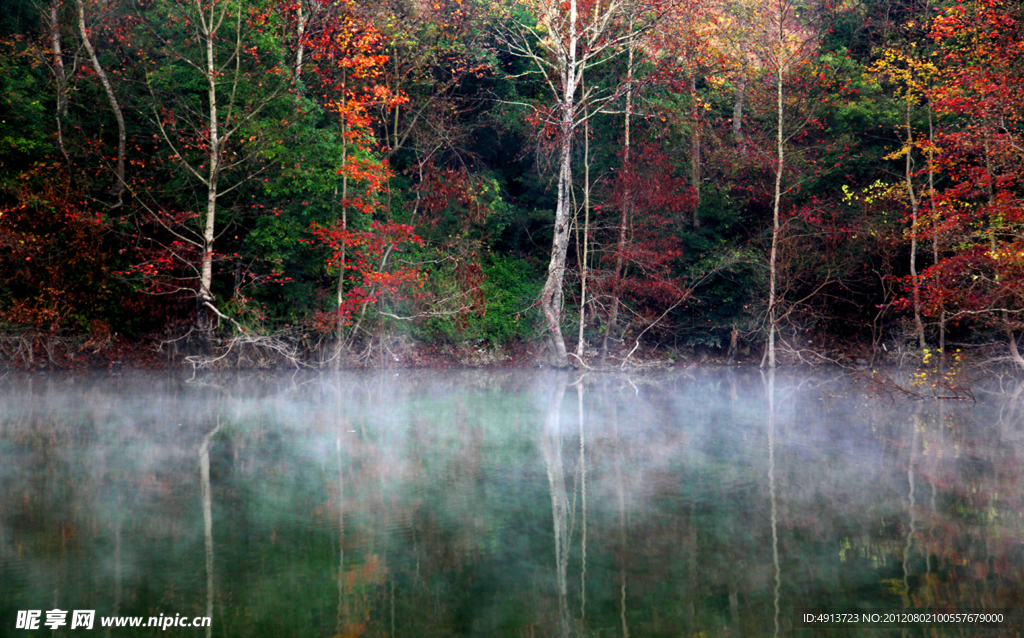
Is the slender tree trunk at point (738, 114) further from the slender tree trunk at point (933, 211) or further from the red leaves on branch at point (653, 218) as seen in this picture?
the slender tree trunk at point (933, 211)

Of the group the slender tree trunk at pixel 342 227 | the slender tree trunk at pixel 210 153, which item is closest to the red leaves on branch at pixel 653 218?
the slender tree trunk at pixel 342 227

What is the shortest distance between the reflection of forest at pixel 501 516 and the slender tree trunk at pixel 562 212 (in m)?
7.69

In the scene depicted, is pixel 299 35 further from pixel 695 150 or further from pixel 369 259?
pixel 695 150

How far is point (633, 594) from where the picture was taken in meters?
5.96

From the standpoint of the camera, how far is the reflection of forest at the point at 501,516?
18.9 ft

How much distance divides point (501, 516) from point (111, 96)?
16.5 m

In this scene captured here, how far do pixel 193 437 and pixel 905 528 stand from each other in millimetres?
9568

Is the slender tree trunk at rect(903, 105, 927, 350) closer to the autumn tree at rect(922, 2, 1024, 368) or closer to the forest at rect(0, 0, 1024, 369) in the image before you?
the forest at rect(0, 0, 1024, 369)

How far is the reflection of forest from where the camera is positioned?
18.9ft

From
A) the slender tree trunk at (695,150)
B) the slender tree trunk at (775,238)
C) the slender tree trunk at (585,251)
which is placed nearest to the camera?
the slender tree trunk at (585,251)

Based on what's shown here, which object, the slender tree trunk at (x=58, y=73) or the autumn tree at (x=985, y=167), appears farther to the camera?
the slender tree trunk at (x=58, y=73)

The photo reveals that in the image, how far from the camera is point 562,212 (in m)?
21.6

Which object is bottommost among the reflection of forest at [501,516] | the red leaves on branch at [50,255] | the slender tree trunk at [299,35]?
the reflection of forest at [501,516]

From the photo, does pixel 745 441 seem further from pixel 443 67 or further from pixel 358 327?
pixel 443 67
